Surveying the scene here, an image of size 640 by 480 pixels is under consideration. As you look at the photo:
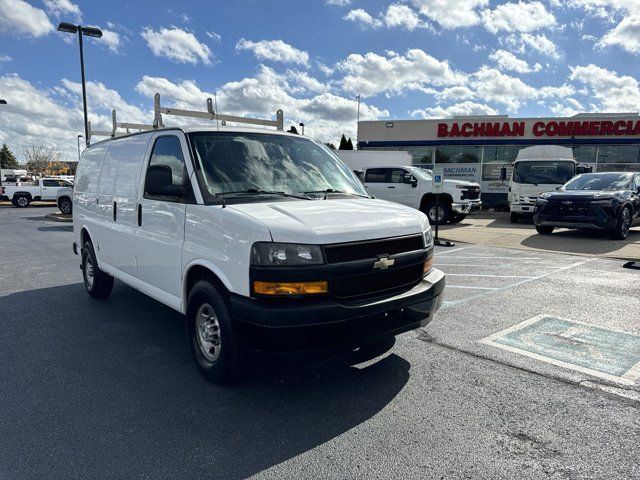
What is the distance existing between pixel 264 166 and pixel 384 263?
1.46 meters

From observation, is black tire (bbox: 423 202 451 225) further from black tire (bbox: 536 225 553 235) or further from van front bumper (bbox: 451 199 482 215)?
black tire (bbox: 536 225 553 235)

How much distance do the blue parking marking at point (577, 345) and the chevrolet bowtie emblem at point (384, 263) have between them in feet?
5.83

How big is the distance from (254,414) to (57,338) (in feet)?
8.96

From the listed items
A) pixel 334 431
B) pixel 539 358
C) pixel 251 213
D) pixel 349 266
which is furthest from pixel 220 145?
pixel 539 358

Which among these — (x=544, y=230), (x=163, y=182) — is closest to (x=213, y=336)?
(x=163, y=182)

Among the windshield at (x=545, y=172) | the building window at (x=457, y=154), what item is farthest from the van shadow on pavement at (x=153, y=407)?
the building window at (x=457, y=154)

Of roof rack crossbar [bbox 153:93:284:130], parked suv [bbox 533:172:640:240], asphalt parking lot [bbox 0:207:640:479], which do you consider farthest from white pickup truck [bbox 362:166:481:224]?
asphalt parking lot [bbox 0:207:640:479]

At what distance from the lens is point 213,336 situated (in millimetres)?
3648

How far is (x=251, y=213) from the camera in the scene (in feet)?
10.7

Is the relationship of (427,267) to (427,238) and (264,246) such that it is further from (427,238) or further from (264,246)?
(264,246)

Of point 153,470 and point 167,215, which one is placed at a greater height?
point 167,215

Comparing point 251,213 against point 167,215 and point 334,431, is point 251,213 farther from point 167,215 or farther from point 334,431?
point 334,431

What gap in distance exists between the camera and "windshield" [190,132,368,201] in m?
3.83

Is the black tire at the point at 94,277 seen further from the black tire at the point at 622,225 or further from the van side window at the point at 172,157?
the black tire at the point at 622,225
